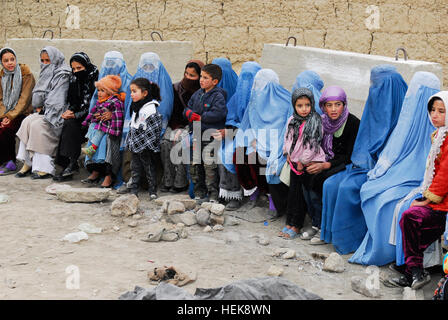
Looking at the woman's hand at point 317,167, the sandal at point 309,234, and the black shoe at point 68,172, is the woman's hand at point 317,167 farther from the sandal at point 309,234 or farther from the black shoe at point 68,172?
the black shoe at point 68,172

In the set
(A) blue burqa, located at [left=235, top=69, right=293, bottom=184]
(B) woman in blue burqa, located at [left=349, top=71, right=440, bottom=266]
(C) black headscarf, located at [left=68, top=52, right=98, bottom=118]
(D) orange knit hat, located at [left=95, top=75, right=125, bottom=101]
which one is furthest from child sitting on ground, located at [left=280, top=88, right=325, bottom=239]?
(C) black headscarf, located at [left=68, top=52, right=98, bottom=118]

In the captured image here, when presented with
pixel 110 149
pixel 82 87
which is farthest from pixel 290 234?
pixel 82 87

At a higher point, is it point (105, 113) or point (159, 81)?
point (159, 81)

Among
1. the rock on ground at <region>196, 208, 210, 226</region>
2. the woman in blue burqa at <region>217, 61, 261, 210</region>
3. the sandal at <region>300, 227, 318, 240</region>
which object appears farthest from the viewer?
the woman in blue burqa at <region>217, 61, 261, 210</region>

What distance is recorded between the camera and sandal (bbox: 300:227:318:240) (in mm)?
4934

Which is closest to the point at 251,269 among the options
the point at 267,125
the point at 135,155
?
the point at 267,125

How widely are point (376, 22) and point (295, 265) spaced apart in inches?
190

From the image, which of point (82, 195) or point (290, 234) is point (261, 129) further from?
point (82, 195)

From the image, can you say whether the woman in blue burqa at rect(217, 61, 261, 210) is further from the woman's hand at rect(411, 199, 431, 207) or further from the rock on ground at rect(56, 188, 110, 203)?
the woman's hand at rect(411, 199, 431, 207)

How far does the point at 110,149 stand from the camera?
6.28 m

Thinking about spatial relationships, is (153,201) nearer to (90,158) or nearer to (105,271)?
(90,158)

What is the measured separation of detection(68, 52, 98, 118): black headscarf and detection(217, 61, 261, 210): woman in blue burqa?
181 cm

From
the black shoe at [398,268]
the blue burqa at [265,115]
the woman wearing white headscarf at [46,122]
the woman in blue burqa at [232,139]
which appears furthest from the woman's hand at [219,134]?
the black shoe at [398,268]

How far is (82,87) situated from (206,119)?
1805 mm
